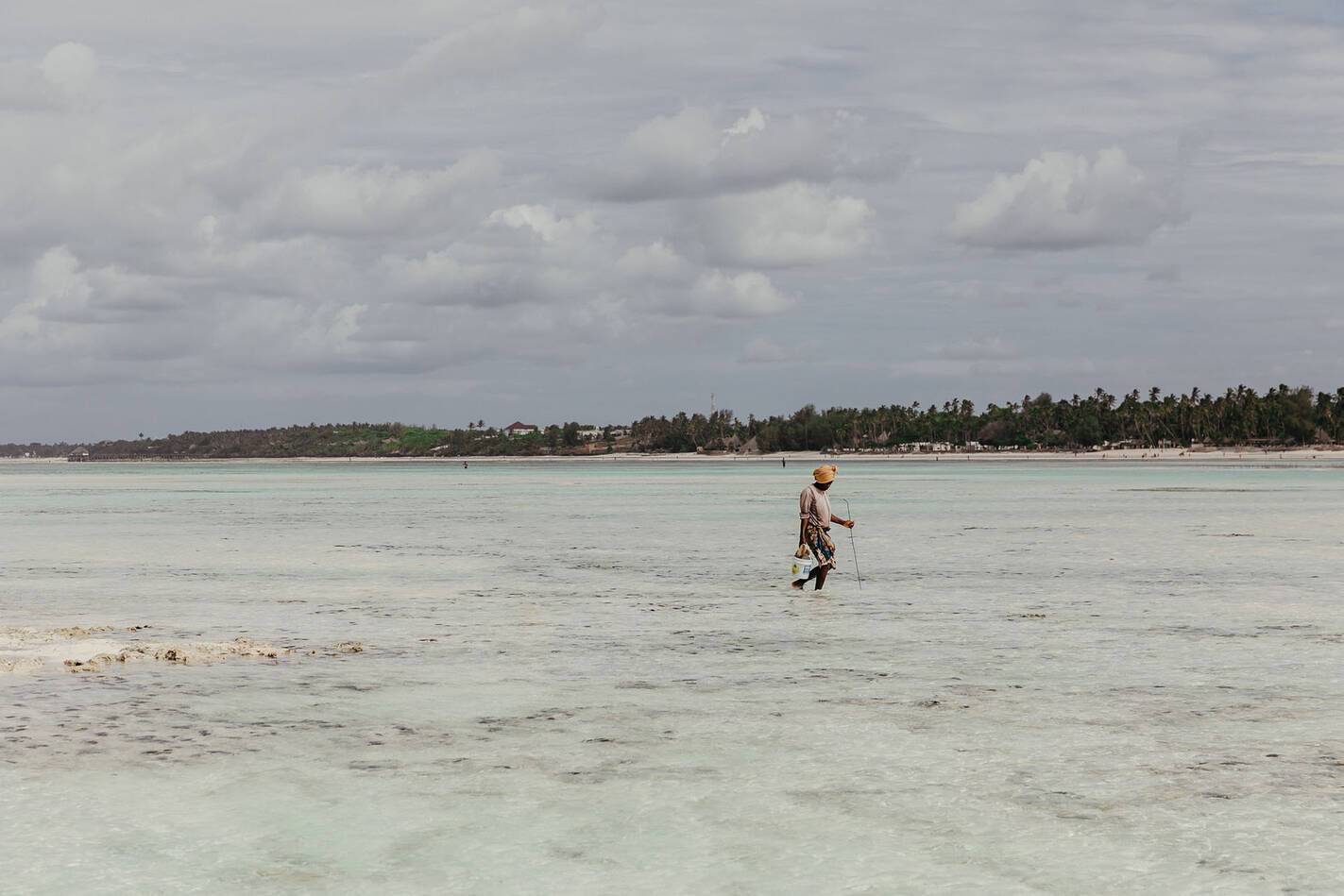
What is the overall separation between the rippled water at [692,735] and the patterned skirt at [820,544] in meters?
0.56

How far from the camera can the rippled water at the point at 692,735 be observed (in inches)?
303

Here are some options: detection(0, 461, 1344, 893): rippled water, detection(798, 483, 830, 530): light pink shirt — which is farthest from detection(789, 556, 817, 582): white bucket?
detection(798, 483, 830, 530): light pink shirt

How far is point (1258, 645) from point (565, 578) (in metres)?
12.5

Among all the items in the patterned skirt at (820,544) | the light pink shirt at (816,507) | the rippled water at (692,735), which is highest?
the light pink shirt at (816,507)

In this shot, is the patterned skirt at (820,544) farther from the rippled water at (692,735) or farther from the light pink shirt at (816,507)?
the rippled water at (692,735)

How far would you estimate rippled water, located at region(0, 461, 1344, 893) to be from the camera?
303 inches

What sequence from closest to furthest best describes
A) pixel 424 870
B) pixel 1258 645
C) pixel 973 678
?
pixel 424 870, pixel 973 678, pixel 1258 645

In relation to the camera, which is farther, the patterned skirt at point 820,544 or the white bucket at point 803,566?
the white bucket at point 803,566

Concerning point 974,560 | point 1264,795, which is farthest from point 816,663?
point 974,560

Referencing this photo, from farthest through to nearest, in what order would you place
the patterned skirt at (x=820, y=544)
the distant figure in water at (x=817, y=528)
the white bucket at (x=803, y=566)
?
1. the white bucket at (x=803, y=566)
2. the patterned skirt at (x=820, y=544)
3. the distant figure in water at (x=817, y=528)

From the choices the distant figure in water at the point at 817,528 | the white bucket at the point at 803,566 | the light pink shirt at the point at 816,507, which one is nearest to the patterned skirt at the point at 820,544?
the distant figure in water at the point at 817,528

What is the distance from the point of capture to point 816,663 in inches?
570

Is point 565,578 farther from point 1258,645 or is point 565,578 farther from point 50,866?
point 50,866

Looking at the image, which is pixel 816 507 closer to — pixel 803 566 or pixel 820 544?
pixel 820 544
